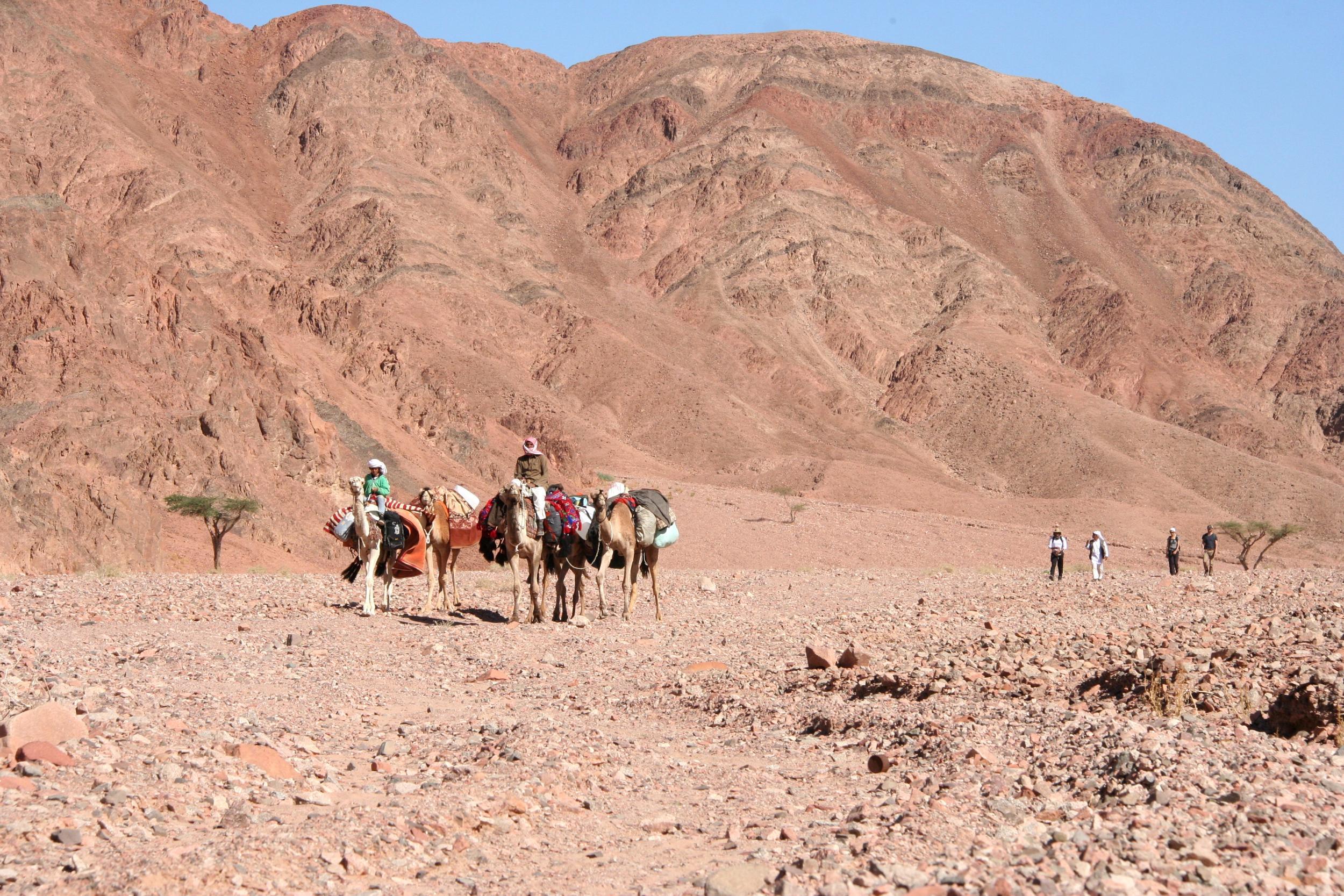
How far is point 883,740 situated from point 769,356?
7703 centimetres

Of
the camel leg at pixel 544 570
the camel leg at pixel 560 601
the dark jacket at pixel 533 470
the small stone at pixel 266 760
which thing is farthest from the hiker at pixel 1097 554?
the small stone at pixel 266 760

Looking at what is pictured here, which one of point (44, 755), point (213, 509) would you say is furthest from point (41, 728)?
point (213, 509)

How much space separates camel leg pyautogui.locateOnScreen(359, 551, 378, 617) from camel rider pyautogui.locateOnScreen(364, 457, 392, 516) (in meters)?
0.59

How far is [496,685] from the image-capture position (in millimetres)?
12203

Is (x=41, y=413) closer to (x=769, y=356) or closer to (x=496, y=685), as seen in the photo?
(x=496, y=685)

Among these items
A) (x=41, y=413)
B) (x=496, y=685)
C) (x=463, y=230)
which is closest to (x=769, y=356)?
(x=463, y=230)

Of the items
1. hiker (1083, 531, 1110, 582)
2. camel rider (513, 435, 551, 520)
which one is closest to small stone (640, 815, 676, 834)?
camel rider (513, 435, 551, 520)

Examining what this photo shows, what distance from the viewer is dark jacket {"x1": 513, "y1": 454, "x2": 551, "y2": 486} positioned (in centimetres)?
1762

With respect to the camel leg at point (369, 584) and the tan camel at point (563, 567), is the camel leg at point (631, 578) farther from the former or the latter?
the camel leg at point (369, 584)

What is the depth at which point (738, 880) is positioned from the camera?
614 cm

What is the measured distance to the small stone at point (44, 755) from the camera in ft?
Answer: 22.9

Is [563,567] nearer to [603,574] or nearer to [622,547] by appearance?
[622,547]

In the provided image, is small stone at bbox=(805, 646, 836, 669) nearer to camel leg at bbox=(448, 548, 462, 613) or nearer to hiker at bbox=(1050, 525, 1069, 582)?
camel leg at bbox=(448, 548, 462, 613)

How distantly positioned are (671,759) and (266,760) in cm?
283
